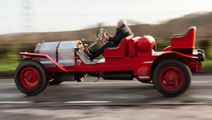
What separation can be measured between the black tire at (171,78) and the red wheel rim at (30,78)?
8.65 ft

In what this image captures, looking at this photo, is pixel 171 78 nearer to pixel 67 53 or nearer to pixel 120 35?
pixel 120 35

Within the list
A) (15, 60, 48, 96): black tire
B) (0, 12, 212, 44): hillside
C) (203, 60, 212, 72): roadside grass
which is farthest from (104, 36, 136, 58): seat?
(0, 12, 212, 44): hillside

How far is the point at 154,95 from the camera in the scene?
1194 cm

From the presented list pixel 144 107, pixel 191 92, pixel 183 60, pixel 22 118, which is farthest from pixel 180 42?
pixel 22 118

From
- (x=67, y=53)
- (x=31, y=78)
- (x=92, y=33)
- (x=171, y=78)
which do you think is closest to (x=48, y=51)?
(x=67, y=53)

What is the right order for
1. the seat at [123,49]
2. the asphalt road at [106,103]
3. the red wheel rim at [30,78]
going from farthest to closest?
the red wheel rim at [30,78]
the seat at [123,49]
the asphalt road at [106,103]

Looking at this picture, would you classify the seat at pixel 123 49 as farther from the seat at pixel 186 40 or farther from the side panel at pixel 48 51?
the side panel at pixel 48 51

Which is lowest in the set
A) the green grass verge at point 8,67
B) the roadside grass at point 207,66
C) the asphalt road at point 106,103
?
the asphalt road at point 106,103

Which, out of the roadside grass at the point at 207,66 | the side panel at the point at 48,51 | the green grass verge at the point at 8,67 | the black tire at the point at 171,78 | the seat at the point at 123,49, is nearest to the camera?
the black tire at the point at 171,78

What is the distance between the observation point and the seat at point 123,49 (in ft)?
39.4

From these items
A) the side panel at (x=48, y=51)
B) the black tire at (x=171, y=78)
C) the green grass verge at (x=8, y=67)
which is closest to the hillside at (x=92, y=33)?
the green grass verge at (x=8, y=67)

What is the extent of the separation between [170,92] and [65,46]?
2.70 metres

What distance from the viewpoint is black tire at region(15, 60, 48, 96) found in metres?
12.4

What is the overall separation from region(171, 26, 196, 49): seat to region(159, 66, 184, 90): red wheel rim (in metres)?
0.55
